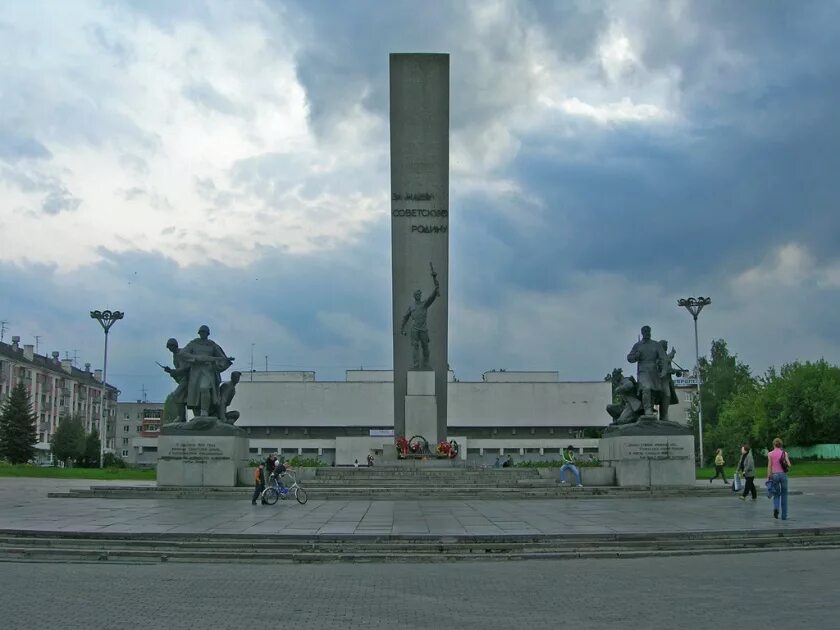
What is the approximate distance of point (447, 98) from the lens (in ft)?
123

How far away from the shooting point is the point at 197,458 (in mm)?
25422

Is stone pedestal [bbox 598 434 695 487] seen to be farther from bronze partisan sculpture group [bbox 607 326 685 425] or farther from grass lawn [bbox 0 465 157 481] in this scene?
grass lawn [bbox 0 465 157 481]

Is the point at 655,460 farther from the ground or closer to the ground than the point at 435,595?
farther from the ground

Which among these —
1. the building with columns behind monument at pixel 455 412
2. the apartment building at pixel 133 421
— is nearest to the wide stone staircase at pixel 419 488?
the building with columns behind monument at pixel 455 412

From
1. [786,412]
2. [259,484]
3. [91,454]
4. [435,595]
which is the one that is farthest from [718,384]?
[435,595]

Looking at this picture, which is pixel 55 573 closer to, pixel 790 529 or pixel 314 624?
pixel 314 624

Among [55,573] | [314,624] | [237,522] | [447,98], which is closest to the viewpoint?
[314,624]

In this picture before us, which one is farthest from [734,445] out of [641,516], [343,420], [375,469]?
[641,516]

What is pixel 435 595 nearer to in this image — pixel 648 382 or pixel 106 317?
pixel 648 382

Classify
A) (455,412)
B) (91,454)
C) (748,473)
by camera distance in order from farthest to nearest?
(455,412) → (91,454) → (748,473)

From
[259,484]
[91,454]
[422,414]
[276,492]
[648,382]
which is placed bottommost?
[91,454]

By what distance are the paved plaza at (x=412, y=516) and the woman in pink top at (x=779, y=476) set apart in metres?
0.27

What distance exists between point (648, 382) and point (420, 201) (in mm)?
14022

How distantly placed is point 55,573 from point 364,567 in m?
3.76
